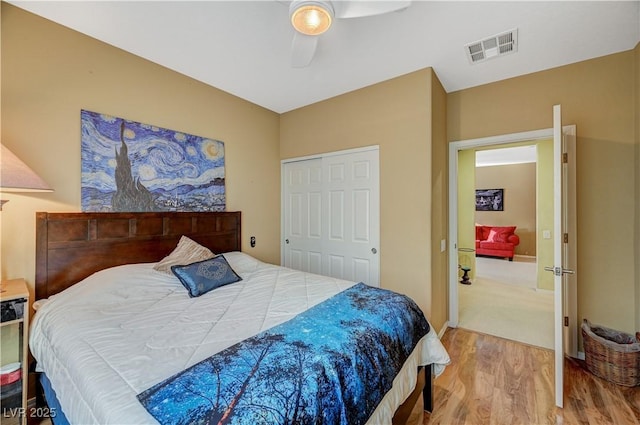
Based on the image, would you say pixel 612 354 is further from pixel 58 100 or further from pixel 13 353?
pixel 58 100

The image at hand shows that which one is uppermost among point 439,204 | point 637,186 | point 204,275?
point 637,186

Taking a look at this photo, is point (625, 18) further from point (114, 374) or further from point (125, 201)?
point (125, 201)

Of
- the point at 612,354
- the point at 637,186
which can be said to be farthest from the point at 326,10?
the point at 612,354

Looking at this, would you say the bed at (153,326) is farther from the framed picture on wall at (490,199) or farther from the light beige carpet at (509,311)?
the framed picture on wall at (490,199)

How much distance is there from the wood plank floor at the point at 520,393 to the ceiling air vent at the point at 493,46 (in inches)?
109

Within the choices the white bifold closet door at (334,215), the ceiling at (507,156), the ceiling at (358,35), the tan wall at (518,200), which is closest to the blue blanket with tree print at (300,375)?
the white bifold closet door at (334,215)

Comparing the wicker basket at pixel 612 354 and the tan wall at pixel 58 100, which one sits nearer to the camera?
the tan wall at pixel 58 100

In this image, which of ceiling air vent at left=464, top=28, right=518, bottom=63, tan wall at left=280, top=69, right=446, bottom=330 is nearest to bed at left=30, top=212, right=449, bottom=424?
tan wall at left=280, top=69, right=446, bottom=330

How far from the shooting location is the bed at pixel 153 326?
3.09 feet

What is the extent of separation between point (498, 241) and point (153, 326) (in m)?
7.77

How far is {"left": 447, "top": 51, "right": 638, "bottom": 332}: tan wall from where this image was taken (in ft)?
7.58

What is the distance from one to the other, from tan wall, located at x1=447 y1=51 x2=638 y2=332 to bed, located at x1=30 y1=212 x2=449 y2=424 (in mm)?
1876

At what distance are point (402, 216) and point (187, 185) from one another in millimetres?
2227

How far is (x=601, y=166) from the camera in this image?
2.40 meters
